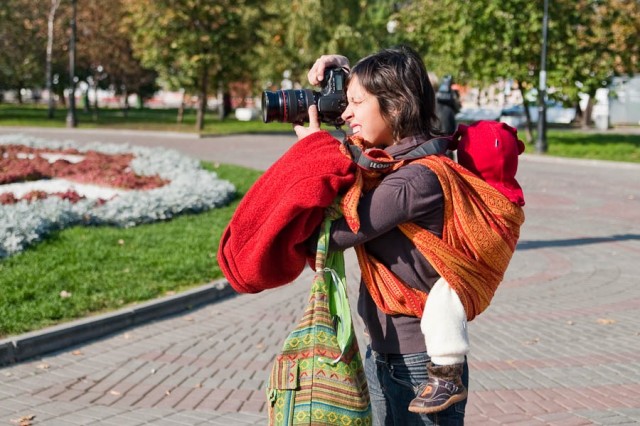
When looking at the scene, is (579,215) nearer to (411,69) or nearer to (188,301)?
(188,301)

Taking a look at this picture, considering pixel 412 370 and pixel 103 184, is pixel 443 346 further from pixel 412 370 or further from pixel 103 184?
pixel 103 184

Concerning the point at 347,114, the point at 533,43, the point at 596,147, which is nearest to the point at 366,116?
the point at 347,114

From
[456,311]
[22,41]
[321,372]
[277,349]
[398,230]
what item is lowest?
[277,349]

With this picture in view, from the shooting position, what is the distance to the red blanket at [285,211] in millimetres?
2316

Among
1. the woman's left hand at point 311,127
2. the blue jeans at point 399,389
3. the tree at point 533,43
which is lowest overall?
the blue jeans at point 399,389

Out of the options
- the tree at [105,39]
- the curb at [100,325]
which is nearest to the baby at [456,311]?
the curb at [100,325]

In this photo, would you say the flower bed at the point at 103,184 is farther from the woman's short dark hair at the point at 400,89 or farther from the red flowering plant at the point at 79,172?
the woman's short dark hair at the point at 400,89

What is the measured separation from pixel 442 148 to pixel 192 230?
28.1 feet

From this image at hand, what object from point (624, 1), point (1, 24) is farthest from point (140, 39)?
point (624, 1)

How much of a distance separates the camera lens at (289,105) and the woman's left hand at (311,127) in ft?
0.11

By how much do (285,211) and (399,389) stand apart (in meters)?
0.70

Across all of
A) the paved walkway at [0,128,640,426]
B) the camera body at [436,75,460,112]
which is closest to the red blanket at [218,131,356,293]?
the paved walkway at [0,128,640,426]

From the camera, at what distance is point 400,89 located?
245cm

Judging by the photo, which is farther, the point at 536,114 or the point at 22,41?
the point at 536,114
